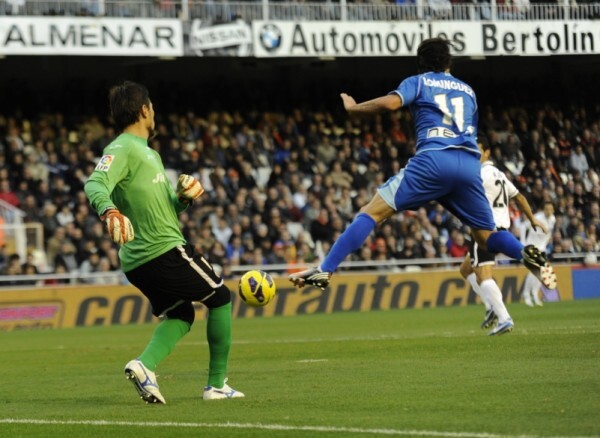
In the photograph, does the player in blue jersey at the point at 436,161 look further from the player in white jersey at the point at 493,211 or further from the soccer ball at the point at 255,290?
the player in white jersey at the point at 493,211

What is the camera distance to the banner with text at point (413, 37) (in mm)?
32156

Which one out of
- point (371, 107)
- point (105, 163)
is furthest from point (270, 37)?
point (105, 163)

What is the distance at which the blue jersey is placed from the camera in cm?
1097

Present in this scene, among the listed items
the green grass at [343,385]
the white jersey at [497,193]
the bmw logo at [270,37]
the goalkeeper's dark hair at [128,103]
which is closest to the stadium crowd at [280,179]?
the bmw logo at [270,37]

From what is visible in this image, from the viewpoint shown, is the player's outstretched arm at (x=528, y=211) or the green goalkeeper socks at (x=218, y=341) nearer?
the green goalkeeper socks at (x=218, y=341)

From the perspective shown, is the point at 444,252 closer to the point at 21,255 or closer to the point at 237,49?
the point at 237,49

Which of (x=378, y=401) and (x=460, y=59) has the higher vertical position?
(x=460, y=59)

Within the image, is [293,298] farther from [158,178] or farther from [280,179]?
[158,178]

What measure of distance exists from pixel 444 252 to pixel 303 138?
5.32 metres

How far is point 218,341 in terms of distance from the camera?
945 centimetres

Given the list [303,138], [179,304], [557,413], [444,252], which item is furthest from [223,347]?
[303,138]

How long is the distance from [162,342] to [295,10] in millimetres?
23910

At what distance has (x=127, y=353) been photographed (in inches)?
642

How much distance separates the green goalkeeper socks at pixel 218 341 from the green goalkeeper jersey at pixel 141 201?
59 centimetres
